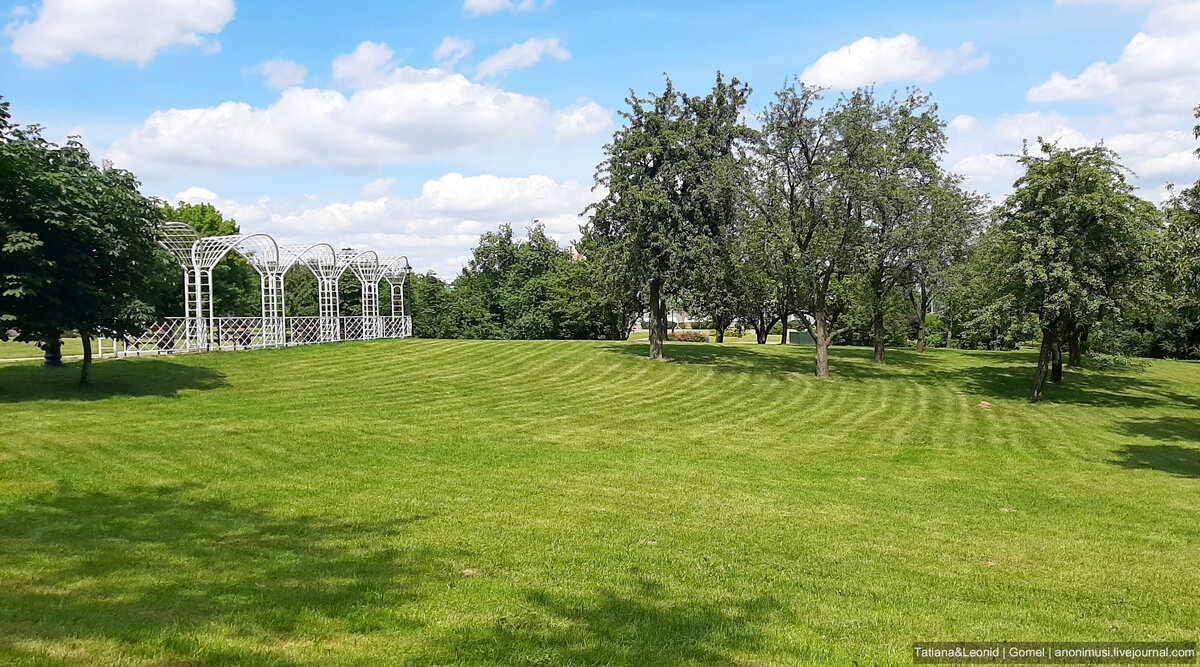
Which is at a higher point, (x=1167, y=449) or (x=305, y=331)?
(x=305, y=331)

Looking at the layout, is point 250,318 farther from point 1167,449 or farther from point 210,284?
point 1167,449

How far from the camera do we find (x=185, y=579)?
589cm

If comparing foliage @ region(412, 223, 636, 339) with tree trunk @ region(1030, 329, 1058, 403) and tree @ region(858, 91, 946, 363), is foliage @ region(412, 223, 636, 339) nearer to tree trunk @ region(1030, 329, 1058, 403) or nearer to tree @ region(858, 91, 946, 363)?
tree @ region(858, 91, 946, 363)

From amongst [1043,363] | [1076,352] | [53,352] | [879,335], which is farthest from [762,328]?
[53,352]

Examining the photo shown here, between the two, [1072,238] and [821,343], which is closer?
[1072,238]

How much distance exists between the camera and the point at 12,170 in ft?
56.7

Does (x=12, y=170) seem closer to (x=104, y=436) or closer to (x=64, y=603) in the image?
(x=104, y=436)

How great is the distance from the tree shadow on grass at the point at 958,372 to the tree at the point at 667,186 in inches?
205

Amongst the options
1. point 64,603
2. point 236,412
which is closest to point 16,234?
point 236,412

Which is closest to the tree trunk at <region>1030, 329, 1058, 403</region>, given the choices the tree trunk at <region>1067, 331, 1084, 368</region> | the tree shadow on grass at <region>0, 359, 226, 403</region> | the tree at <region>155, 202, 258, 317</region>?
the tree trunk at <region>1067, 331, 1084, 368</region>

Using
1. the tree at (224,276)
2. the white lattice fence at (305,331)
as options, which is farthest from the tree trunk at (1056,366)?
the tree at (224,276)

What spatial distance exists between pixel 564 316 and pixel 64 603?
49132 mm

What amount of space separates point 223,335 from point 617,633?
31.4 metres

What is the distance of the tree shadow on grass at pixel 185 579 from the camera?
4.33m
